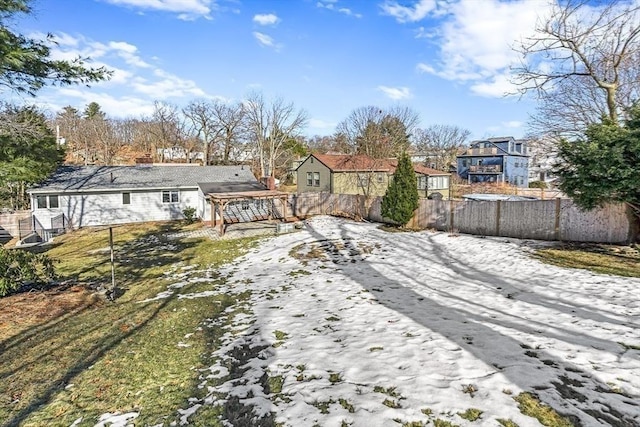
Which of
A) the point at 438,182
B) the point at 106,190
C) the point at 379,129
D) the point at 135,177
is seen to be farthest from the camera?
the point at 379,129

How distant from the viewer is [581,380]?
4418mm

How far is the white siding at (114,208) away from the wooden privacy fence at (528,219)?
530 inches

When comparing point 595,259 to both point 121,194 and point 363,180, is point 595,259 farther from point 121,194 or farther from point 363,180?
point 121,194

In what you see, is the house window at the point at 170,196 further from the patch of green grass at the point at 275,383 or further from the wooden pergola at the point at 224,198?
the patch of green grass at the point at 275,383

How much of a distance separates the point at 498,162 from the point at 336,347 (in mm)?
47415

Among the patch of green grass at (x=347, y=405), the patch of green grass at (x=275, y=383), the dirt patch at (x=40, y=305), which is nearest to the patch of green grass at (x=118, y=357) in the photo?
the dirt patch at (x=40, y=305)

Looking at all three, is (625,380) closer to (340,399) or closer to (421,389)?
(421,389)

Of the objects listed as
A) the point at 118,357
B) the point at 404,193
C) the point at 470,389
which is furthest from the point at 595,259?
the point at 118,357

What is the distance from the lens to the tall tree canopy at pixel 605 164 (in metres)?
9.75

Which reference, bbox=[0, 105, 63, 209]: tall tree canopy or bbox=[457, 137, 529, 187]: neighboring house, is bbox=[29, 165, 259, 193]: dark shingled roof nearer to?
bbox=[0, 105, 63, 209]: tall tree canopy

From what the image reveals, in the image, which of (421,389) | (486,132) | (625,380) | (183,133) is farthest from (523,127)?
(486,132)

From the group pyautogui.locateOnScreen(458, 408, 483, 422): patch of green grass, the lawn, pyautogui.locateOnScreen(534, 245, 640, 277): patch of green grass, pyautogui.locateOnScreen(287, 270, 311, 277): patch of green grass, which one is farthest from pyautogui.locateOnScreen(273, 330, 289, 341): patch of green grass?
pyautogui.locateOnScreen(534, 245, 640, 277): patch of green grass

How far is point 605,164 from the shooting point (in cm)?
999

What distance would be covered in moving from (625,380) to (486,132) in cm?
6844
